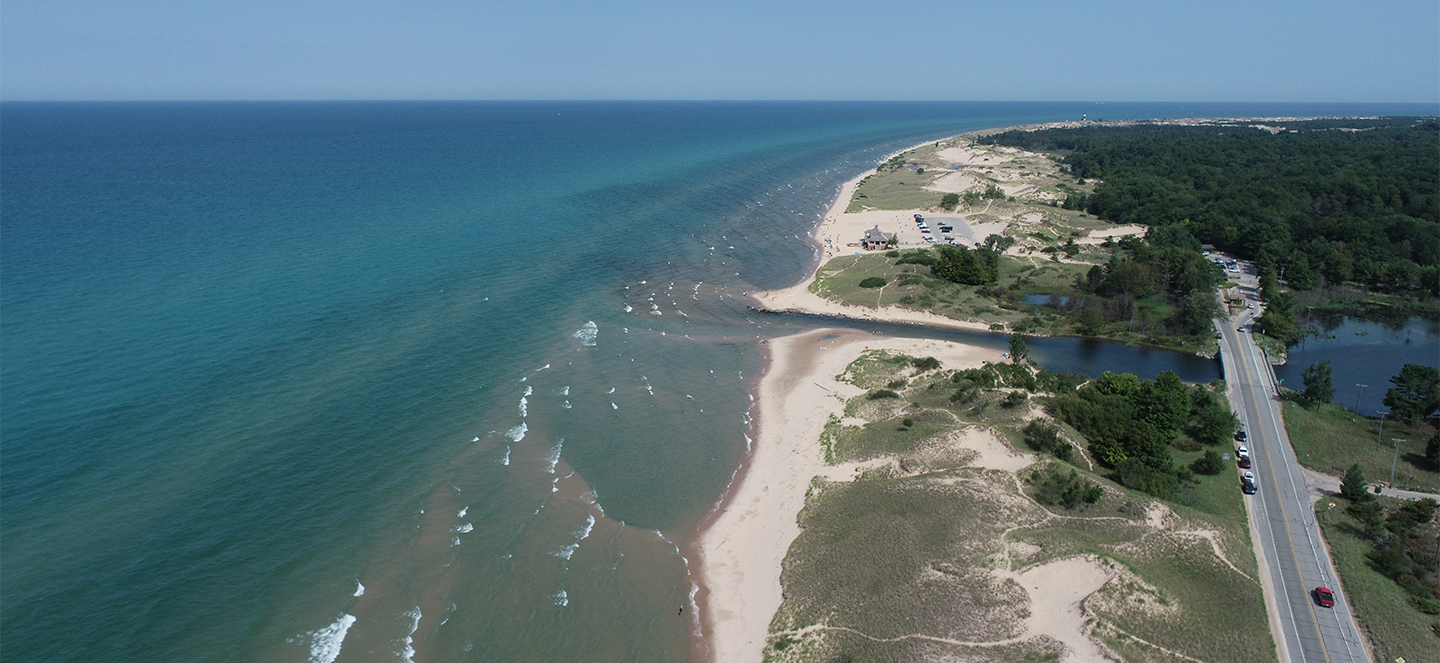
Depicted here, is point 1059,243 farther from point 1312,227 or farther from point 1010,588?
point 1010,588

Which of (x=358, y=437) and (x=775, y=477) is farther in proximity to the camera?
(x=358, y=437)

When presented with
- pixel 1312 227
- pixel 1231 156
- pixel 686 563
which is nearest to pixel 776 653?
pixel 686 563

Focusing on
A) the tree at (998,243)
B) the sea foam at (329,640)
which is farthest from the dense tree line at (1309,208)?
the sea foam at (329,640)

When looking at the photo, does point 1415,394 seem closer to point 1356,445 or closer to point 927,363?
point 1356,445

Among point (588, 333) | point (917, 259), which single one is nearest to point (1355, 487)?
point (917, 259)

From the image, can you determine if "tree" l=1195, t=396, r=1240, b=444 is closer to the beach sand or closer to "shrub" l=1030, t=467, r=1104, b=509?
"shrub" l=1030, t=467, r=1104, b=509

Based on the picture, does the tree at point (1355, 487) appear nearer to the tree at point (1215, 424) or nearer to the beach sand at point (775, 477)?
the tree at point (1215, 424)
